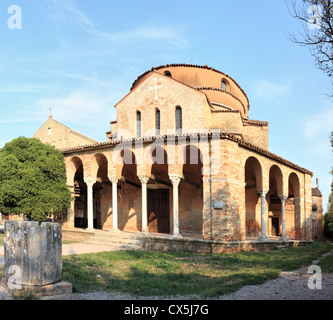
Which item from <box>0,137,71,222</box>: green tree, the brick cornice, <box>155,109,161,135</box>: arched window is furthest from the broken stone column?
<box>155,109,161,135</box>: arched window

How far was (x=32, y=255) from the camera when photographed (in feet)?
20.5

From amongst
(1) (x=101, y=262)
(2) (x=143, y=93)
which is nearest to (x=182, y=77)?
(2) (x=143, y=93)

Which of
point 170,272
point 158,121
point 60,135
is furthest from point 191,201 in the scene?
point 60,135

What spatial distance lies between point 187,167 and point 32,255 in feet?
45.6

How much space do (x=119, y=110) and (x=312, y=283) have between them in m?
14.9

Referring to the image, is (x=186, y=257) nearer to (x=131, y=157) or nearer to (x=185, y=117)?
(x=131, y=157)

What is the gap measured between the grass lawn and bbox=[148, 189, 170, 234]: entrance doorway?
22.5 ft

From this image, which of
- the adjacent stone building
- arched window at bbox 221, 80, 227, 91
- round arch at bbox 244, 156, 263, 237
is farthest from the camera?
the adjacent stone building

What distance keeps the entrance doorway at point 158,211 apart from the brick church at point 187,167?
61mm

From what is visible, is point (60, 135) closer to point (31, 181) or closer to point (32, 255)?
point (31, 181)

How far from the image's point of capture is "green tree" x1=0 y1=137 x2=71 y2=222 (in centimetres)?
1596

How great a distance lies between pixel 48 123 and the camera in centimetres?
2445

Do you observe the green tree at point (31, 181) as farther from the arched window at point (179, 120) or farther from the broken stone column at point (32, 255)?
the broken stone column at point (32, 255)

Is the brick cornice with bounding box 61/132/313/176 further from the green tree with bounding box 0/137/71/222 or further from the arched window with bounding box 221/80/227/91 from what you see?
the arched window with bounding box 221/80/227/91
